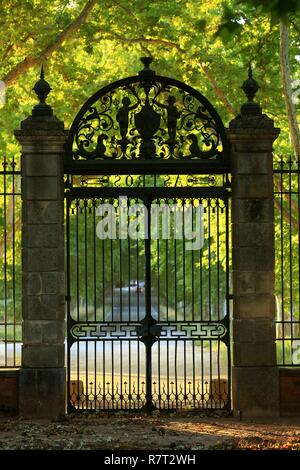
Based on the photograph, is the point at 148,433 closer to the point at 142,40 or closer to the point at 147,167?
the point at 147,167

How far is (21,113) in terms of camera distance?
2430 cm

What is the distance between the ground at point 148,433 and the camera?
1116cm

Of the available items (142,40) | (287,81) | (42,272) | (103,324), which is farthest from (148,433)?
(142,40)

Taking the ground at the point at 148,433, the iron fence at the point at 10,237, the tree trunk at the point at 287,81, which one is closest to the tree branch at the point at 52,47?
the iron fence at the point at 10,237

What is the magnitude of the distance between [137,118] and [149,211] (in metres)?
1.33

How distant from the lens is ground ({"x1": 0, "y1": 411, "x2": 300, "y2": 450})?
36.6ft

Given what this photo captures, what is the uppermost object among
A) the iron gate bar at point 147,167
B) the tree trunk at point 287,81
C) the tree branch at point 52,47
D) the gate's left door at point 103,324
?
the tree branch at point 52,47

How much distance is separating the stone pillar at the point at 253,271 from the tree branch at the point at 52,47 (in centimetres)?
769

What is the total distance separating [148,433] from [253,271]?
260cm

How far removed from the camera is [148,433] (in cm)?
1216

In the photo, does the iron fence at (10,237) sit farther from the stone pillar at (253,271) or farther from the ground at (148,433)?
the stone pillar at (253,271)

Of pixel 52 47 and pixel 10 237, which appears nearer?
pixel 52 47

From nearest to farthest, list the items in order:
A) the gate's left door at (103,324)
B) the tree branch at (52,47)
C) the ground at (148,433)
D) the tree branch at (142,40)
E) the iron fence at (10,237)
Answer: the ground at (148,433), the gate's left door at (103,324), the iron fence at (10,237), the tree branch at (52,47), the tree branch at (142,40)
